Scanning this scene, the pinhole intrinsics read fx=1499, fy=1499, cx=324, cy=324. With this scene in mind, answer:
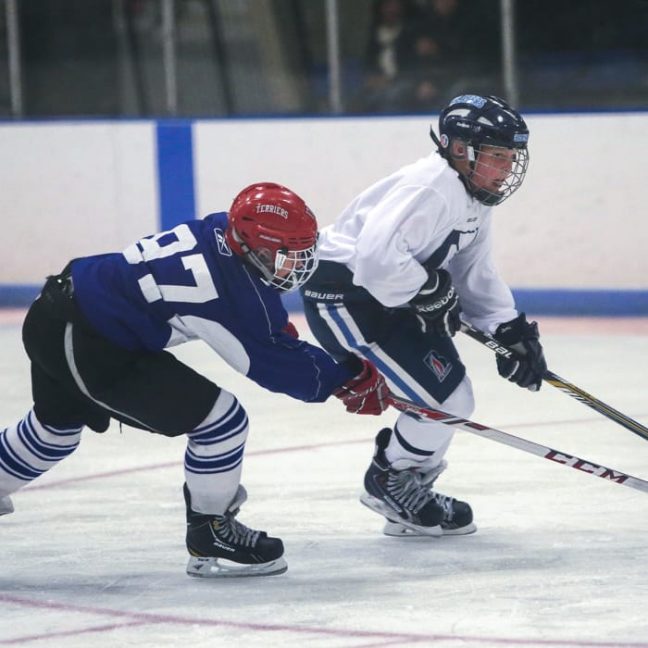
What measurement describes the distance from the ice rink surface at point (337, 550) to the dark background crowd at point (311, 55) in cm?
269

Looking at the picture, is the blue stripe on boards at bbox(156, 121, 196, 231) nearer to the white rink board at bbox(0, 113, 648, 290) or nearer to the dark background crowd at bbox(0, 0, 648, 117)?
the white rink board at bbox(0, 113, 648, 290)

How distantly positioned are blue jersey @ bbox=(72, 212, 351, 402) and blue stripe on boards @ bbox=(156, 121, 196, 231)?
4.77 metres

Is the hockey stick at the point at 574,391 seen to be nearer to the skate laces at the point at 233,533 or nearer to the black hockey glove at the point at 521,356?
the black hockey glove at the point at 521,356

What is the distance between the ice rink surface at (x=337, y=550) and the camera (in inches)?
116

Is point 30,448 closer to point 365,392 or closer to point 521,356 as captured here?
point 365,392

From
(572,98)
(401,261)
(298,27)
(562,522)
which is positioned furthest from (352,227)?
(298,27)

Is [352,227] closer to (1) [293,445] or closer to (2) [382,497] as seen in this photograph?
(2) [382,497]

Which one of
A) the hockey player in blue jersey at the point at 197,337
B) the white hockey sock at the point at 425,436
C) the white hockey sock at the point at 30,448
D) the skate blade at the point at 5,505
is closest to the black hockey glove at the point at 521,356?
the white hockey sock at the point at 425,436

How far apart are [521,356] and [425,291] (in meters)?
0.34

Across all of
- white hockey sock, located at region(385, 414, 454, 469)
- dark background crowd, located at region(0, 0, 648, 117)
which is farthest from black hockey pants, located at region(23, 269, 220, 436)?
dark background crowd, located at region(0, 0, 648, 117)

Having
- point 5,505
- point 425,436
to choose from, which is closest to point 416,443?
point 425,436

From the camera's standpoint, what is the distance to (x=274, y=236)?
10.3 ft

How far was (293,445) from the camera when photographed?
15.7 feet

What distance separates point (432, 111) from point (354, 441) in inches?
127
